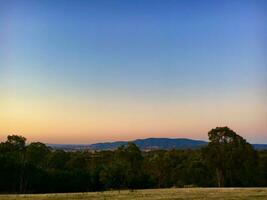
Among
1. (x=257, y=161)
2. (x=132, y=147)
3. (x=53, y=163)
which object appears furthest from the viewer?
(x=53, y=163)

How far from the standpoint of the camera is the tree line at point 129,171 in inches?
3487

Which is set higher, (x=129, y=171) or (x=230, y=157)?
(x=230, y=157)

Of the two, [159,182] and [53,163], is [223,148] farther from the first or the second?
[53,163]

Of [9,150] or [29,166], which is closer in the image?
[29,166]

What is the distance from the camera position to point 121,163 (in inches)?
3787

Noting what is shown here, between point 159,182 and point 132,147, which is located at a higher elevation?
point 132,147

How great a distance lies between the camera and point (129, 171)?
9294 cm

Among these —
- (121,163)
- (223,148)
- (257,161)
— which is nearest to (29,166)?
(121,163)

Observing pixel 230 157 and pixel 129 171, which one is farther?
pixel 129 171

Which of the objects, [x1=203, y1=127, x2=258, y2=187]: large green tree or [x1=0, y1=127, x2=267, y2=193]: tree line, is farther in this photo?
[x1=203, y1=127, x2=258, y2=187]: large green tree

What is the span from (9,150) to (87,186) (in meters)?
22.6

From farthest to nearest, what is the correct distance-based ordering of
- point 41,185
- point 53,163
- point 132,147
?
point 53,163, point 132,147, point 41,185

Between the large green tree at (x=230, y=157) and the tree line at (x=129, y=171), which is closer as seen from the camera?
the tree line at (x=129, y=171)

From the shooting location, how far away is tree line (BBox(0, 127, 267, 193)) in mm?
88562
